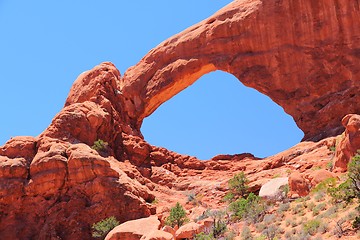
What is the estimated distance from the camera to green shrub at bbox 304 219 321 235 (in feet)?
60.8

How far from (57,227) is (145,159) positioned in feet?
39.1

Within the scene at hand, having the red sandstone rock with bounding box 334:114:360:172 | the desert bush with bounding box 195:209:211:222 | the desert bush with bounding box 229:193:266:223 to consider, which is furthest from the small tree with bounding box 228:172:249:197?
the red sandstone rock with bounding box 334:114:360:172

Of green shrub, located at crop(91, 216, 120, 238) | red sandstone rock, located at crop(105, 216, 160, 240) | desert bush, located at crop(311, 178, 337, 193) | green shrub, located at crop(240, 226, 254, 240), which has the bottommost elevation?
green shrub, located at crop(240, 226, 254, 240)

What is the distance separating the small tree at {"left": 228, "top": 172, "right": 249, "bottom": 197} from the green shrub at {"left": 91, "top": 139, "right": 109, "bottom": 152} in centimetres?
934

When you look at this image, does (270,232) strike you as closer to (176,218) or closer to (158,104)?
(176,218)

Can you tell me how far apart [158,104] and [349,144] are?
22.4m

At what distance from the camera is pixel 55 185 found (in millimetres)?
31297

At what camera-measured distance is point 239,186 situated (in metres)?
31.7

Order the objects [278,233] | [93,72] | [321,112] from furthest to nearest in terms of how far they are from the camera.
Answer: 1. [93,72]
2. [321,112]
3. [278,233]

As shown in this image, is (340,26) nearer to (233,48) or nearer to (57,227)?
(233,48)

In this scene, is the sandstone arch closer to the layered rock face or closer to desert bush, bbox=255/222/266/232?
the layered rock face

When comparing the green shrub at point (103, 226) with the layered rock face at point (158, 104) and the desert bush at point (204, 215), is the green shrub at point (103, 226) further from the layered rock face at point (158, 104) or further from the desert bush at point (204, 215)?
the desert bush at point (204, 215)

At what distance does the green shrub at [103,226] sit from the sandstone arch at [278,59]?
15818mm

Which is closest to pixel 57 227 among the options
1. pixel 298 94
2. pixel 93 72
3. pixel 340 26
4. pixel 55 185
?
pixel 55 185
